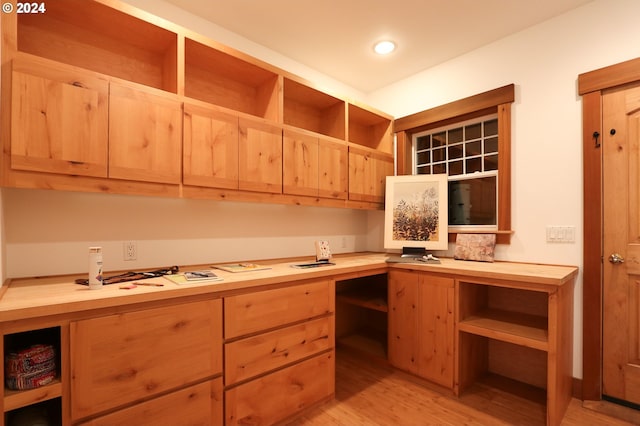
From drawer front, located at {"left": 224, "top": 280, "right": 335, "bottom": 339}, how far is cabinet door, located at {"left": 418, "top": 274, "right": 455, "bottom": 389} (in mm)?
770

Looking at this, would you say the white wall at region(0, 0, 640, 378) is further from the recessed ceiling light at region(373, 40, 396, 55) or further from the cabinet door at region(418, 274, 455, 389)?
the cabinet door at region(418, 274, 455, 389)

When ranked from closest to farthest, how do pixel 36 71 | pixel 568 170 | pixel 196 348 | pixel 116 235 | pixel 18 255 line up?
pixel 36 71 < pixel 196 348 < pixel 18 255 < pixel 116 235 < pixel 568 170

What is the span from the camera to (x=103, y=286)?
145cm

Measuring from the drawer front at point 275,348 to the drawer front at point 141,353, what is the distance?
0.29 feet

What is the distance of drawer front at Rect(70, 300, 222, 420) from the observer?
1229mm

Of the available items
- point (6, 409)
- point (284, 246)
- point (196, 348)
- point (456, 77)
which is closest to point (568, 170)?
point (456, 77)

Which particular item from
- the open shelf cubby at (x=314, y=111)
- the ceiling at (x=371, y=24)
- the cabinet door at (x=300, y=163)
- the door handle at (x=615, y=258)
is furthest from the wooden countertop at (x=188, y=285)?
the ceiling at (x=371, y=24)

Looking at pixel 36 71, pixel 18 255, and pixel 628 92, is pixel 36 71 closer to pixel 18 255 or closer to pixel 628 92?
pixel 18 255

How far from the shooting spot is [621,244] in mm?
2016

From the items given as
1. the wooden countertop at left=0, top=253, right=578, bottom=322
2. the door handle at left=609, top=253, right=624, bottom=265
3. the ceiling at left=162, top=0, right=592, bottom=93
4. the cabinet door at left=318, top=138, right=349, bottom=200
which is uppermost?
the ceiling at left=162, top=0, right=592, bottom=93

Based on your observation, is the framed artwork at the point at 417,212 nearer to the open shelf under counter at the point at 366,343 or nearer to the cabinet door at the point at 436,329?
the cabinet door at the point at 436,329

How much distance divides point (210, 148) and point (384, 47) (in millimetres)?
1793

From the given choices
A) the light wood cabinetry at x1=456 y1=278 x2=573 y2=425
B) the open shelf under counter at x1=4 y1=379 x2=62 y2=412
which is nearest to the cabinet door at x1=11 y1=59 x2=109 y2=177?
the open shelf under counter at x1=4 y1=379 x2=62 y2=412

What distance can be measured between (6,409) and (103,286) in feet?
1.68
